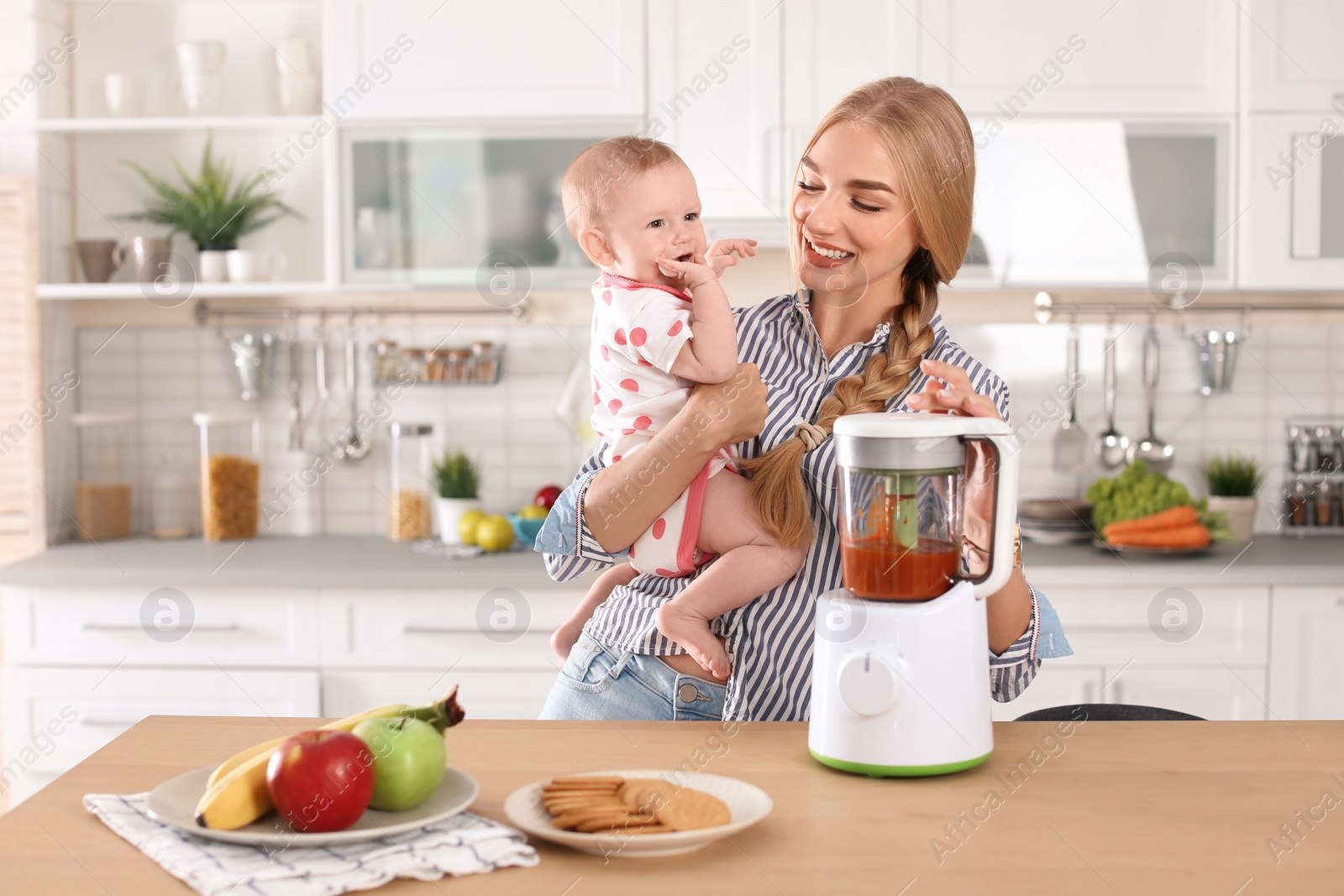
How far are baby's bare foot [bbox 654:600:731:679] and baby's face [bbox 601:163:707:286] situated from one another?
389 mm

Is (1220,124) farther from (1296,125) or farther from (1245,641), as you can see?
(1245,641)

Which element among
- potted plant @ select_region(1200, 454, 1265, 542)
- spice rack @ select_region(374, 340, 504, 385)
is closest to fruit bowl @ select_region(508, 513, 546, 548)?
spice rack @ select_region(374, 340, 504, 385)

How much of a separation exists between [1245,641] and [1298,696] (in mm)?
165

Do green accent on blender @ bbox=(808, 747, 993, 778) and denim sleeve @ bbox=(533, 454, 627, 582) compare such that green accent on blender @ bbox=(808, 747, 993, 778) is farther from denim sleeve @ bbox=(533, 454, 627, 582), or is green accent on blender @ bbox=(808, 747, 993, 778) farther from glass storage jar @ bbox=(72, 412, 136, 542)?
glass storage jar @ bbox=(72, 412, 136, 542)

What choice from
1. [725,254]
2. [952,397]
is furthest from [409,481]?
[952,397]

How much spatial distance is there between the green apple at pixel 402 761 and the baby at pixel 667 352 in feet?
1.28

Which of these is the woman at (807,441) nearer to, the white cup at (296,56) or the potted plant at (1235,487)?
the potted plant at (1235,487)

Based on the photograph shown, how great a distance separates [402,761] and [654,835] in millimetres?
201

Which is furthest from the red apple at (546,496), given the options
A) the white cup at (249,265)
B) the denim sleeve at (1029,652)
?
the denim sleeve at (1029,652)

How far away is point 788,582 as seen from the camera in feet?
4.29

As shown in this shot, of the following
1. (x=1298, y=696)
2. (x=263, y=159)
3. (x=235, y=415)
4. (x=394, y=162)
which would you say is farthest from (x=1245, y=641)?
(x=263, y=159)

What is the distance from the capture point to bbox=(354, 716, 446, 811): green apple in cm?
91

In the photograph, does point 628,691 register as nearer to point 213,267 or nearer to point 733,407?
point 733,407

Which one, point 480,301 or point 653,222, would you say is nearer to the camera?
point 653,222
